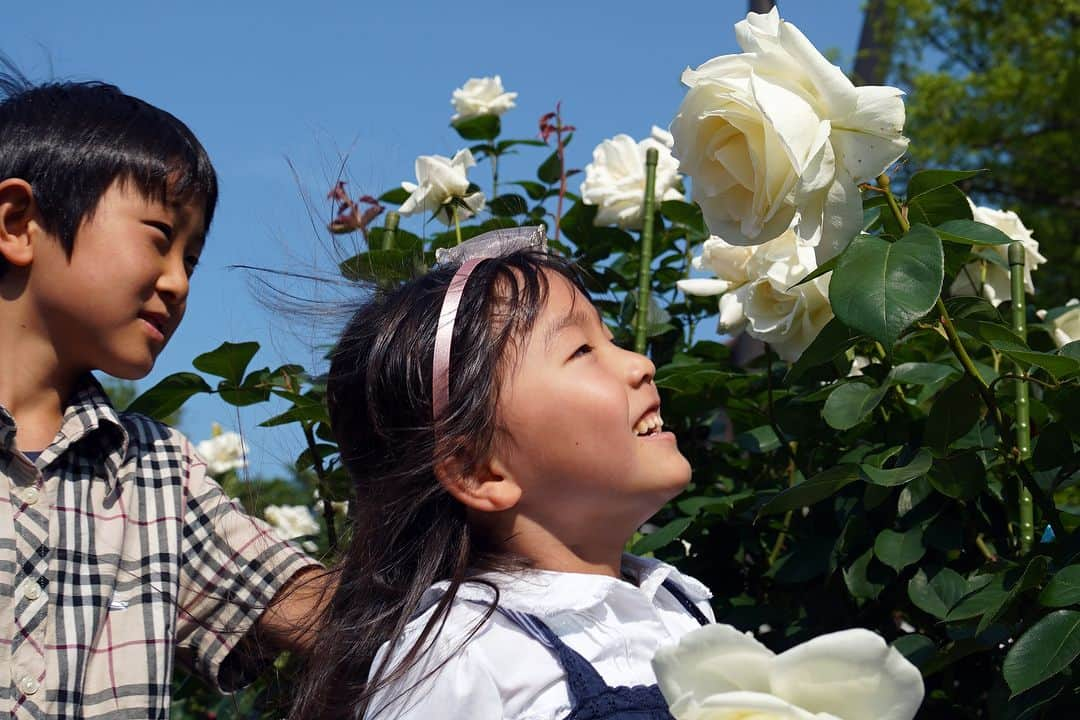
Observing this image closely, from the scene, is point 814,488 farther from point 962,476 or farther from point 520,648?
point 520,648

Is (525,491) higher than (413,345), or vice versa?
(413,345)

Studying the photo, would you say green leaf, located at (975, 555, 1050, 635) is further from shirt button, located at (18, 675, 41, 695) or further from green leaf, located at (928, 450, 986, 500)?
shirt button, located at (18, 675, 41, 695)

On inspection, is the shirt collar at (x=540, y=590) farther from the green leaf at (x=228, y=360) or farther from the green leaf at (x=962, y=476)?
the green leaf at (x=228, y=360)

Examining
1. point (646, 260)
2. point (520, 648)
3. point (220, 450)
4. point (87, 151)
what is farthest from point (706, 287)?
point (220, 450)

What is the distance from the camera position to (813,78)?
1090 millimetres

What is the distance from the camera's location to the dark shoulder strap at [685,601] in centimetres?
158

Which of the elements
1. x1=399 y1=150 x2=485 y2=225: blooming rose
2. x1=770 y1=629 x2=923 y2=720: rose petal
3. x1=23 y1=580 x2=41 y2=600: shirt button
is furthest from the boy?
x1=770 y1=629 x2=923 y2=720: rose petal

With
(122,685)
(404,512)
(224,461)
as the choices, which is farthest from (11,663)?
(224,461)

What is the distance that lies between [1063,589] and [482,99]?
167cm

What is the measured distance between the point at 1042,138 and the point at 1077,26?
1.00 metres

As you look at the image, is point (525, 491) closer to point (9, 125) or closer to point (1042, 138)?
point (9, 125)

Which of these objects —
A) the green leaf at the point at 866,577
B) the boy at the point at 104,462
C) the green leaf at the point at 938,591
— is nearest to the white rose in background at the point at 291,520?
the boy at the point at 104,462

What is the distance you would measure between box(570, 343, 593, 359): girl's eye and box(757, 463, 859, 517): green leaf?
0.99 ft

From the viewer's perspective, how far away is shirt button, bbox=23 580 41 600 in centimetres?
150
